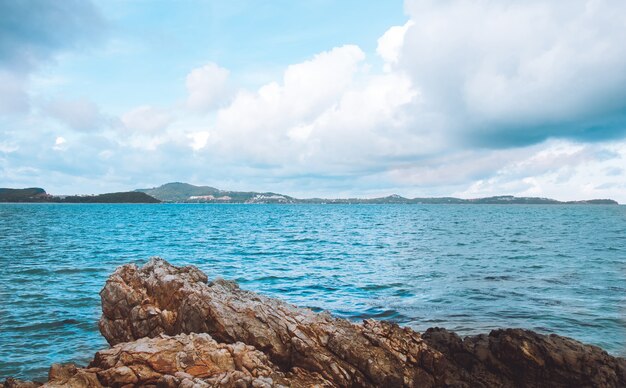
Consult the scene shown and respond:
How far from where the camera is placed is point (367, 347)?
509 inches

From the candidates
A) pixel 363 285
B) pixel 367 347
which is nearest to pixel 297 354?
pixel 367 347

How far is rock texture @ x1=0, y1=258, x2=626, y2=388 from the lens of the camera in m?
10.7

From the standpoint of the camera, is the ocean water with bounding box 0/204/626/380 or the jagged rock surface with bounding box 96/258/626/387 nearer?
the jagged rock surface with bounding box 96/258/626/387

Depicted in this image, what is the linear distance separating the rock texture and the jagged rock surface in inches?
1.1

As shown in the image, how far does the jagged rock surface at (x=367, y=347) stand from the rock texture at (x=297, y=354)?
0.09 ft

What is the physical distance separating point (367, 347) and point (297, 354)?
213 cm

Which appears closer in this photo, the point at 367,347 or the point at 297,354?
the point at 297,354

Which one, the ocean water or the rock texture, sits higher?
the rock texture

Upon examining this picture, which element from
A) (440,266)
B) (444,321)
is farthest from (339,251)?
(444,321)

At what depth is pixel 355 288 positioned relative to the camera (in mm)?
28562

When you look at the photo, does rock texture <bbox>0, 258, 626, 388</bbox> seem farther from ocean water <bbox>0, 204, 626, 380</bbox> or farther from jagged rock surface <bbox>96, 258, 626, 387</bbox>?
ocean water <bbox>0, 204, 626, 380</bbox>

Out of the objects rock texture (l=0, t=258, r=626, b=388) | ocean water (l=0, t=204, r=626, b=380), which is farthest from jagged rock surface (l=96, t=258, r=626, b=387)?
ocean water (l=0, t=204, r=626, b=380)

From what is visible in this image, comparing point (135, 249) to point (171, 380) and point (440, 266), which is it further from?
point (171, 380)

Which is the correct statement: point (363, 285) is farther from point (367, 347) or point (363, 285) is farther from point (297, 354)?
point (297, 354)
